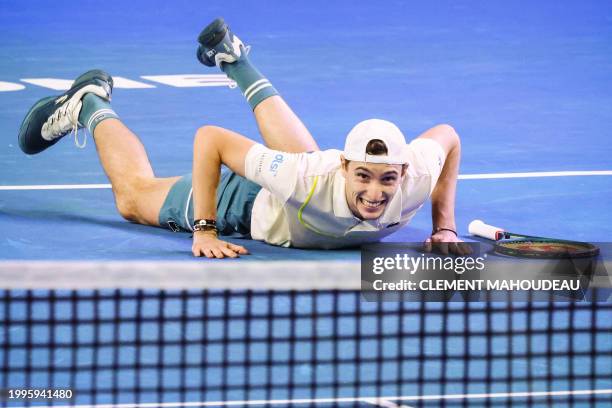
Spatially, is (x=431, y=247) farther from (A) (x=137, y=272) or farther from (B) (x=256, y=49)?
(B) (x=256, y=49)

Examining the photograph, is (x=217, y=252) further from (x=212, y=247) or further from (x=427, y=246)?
(x=427, y=246)

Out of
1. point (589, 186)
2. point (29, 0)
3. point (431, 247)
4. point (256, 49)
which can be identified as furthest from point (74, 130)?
point (29, 0)

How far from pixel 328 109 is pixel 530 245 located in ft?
12.4

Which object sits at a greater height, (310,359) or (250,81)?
(250,81)

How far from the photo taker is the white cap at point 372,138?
5215 millimetres

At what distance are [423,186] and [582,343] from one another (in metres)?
1.15

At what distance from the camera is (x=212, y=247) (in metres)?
Result: 5.69

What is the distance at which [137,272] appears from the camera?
3.25 meters

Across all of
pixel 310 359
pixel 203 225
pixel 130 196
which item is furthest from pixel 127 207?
pixel 310 359

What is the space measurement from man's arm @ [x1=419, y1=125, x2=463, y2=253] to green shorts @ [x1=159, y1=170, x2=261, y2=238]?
2.63ft

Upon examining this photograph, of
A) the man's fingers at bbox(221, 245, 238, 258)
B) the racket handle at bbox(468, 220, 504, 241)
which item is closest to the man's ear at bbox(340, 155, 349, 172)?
the man's fingers at bbox(221, 245, 238, 258)

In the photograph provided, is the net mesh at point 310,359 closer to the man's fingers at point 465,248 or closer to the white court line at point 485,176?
the man's fingers at point 465,248

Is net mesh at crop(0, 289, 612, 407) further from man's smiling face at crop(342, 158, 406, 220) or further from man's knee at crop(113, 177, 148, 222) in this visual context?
man's knee at crop(113, 177, 148, 222)

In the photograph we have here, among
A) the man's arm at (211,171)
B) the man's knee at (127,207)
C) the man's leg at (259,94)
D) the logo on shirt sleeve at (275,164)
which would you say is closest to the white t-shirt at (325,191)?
the logo on shirt sleeve at (275,164)
